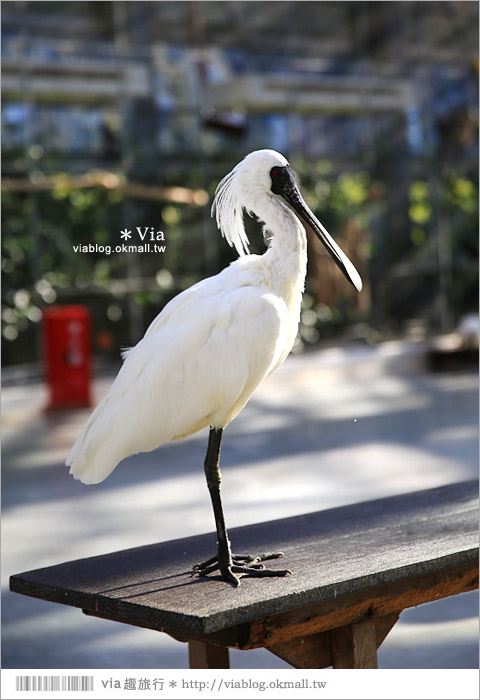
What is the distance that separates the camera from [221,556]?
6.46 feet

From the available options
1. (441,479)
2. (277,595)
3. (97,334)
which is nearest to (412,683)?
(277,595)

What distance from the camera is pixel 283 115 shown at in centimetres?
850

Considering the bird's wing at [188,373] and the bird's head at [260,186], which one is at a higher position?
the bird's head at [260,186]

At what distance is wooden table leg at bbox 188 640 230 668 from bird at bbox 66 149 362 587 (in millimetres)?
160

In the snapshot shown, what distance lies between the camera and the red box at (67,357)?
6.80 m

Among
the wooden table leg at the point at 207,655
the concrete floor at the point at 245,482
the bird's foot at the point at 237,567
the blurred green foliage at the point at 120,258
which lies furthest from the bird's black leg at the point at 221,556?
the blurred green foliage at the point at 120,258

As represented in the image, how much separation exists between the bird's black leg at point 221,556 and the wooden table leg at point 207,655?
0.16 metres

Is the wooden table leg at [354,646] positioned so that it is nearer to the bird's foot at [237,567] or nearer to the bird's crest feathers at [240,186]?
the bird's foot at [237,567]

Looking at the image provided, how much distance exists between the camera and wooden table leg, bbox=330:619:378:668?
1.97 meters

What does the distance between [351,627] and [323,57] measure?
767 cm

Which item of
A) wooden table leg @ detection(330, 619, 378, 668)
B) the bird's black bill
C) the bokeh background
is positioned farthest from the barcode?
the bokeh background

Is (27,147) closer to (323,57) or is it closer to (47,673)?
(323,57)

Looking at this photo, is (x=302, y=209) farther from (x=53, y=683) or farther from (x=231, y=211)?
(x=53, y=683)

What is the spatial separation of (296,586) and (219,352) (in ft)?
1.58
